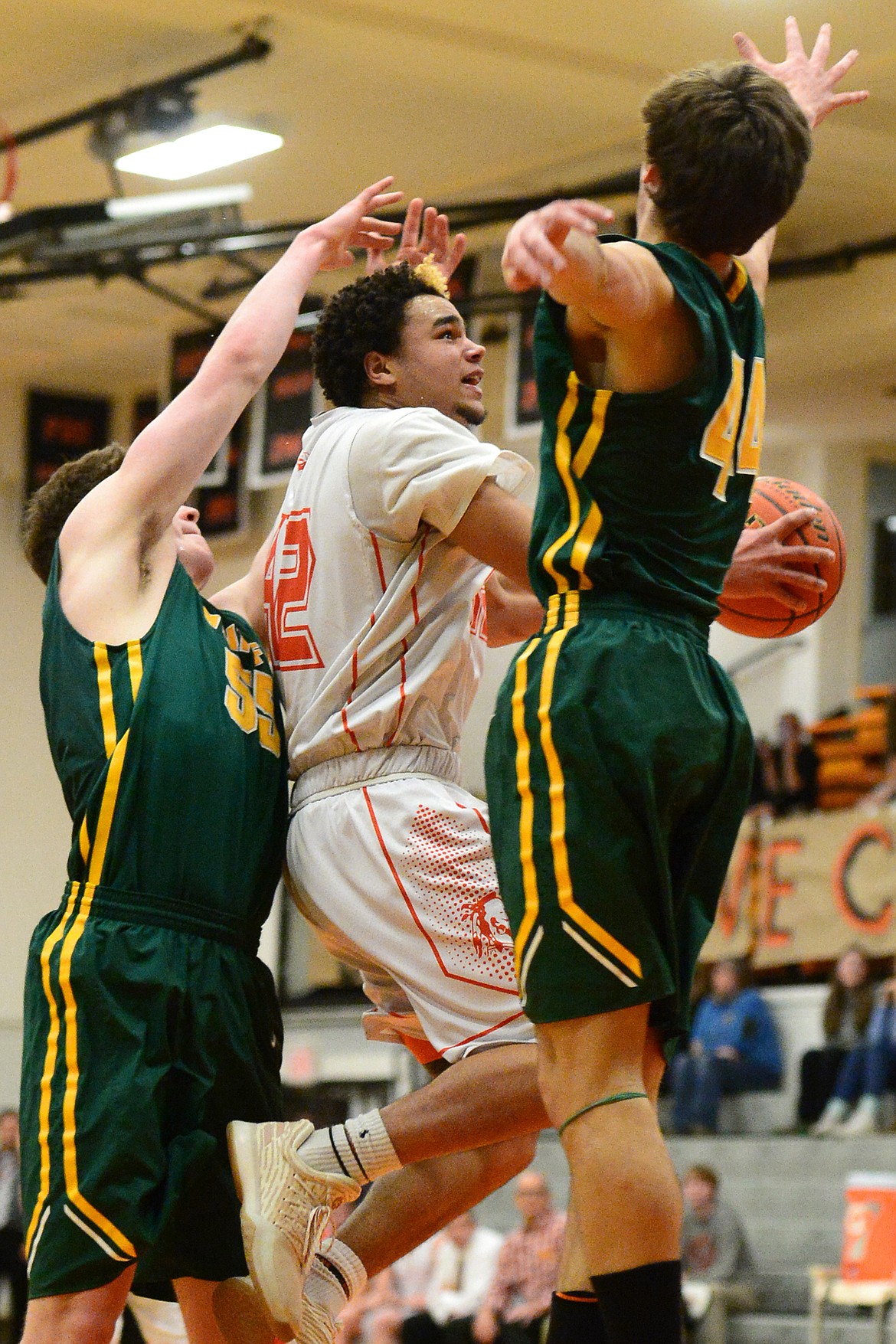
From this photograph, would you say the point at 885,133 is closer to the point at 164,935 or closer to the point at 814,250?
the point at 814,250

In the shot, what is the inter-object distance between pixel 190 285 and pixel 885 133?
548 centimetres

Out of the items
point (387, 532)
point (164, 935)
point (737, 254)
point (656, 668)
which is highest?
point (737, 254)

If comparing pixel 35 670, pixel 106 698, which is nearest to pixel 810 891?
pixel 35 670

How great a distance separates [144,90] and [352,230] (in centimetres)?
711

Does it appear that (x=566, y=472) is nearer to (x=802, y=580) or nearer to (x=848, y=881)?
(x=802, y=580)

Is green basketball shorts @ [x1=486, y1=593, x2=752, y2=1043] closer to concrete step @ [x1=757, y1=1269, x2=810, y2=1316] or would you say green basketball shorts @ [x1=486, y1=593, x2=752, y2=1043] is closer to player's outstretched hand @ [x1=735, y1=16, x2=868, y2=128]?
player's outstretched hand @ [x1=735, y1=16, x2=868, y2=128]

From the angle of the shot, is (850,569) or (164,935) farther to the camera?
(850,569)

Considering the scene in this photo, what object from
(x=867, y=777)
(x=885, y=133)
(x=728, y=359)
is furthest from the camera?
(x=867, y=777)

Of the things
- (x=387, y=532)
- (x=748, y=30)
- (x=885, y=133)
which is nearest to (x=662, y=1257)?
(x=387, y=532)

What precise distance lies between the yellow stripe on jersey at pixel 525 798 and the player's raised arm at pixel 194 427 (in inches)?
37.1

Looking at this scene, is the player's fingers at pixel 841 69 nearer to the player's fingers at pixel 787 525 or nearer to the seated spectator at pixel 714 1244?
the player's fingers at pixel 787 525

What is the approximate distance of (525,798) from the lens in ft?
9.30

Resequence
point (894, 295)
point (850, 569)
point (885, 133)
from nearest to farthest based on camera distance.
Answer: point (885, 133)
point (894, 295)
point (850, 569)

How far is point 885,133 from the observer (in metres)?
10.5
